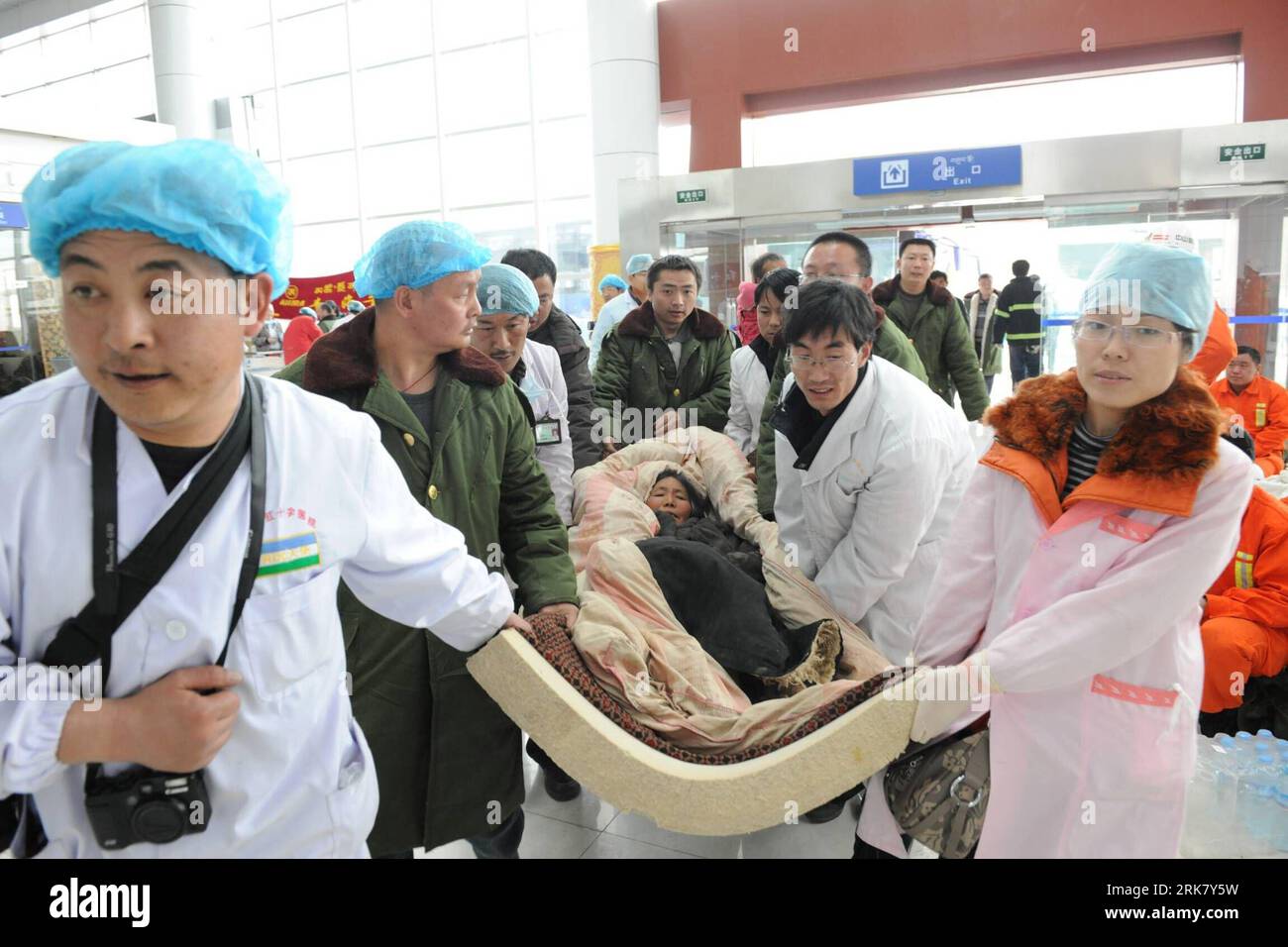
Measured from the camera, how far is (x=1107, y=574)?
149 cm

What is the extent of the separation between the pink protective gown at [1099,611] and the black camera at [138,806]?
1251 mm

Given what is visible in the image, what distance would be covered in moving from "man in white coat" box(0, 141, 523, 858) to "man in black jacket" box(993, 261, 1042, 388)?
27.0 feet

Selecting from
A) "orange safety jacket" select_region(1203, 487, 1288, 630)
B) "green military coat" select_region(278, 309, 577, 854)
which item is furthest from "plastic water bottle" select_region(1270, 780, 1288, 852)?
"green military coat" select_region(278, 309, 577, 854)

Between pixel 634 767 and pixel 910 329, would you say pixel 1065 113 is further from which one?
pixel 634 767

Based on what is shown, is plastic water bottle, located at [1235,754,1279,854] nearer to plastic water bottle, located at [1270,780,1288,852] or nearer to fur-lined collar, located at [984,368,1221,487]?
plastic water bottle, located at [1270,780,1288,852]

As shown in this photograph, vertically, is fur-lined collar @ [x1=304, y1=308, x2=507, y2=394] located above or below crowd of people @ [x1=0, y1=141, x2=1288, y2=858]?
above

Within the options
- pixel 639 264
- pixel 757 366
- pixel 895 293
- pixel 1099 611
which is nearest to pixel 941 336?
pixel 895 293

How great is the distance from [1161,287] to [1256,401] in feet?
14.6

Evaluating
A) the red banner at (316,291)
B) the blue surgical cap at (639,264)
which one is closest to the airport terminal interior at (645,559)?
the blue surgical cap at (639,264)

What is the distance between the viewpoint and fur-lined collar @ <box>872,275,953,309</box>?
16.1 ft

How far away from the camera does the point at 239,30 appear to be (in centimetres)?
1342

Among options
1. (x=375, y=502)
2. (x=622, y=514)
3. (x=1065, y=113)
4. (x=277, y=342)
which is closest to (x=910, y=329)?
(x=622, y=514)

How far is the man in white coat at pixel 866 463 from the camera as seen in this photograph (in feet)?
7.61

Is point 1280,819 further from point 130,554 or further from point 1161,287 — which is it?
point 130,554
